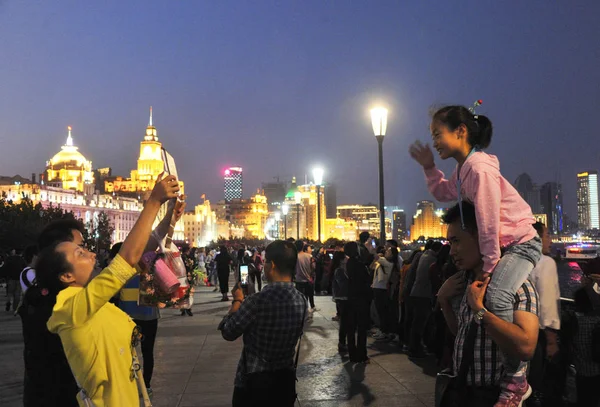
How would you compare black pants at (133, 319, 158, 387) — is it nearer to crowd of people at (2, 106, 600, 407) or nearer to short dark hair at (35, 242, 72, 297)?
crowd of people at (2, 106, 600, 407)

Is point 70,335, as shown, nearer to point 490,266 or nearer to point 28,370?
point 28,370

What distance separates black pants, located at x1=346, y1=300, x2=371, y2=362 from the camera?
30.1 ft

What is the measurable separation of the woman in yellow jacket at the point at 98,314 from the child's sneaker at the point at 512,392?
1.84 m

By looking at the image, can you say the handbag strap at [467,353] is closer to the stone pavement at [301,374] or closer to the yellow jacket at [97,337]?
the yellow jacket at [97,337]

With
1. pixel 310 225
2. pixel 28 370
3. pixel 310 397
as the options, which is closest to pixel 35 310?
pixel 28 370

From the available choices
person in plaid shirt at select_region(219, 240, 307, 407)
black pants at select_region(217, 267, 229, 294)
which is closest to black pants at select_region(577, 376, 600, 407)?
person in plaid shirt at select_region(219, 240, 307, 407)

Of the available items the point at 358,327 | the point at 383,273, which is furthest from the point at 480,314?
the point at 383,273

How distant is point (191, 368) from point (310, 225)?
13450cm

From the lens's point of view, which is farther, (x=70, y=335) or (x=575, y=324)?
(x=575, y=324)

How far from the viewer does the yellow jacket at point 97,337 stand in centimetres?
283

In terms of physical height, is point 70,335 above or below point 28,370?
above

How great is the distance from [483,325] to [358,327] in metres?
6.75

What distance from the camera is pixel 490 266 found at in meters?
2.74

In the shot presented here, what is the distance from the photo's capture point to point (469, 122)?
323 centimetres
